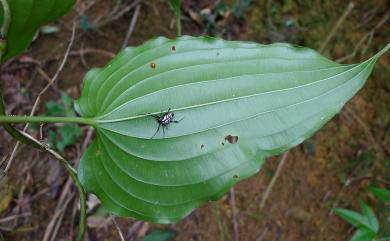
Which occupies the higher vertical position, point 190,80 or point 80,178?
point 190,80

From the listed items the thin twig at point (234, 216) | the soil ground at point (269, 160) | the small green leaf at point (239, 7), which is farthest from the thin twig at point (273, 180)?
the small green leaf at point (239, 7)

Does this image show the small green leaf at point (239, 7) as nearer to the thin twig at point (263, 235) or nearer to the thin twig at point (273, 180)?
the thin twig at point (273, 180)

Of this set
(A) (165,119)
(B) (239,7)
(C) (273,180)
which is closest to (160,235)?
(C) (273,180)

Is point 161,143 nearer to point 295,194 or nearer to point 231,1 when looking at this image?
point 295,194

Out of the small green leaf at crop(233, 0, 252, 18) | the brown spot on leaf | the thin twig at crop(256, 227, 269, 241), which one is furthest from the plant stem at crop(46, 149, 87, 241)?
the small green leaf at crop(233, 0, 252, 18)

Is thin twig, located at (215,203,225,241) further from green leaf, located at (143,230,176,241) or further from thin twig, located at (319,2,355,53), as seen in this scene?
thin twig, located at (319,2,355,53)

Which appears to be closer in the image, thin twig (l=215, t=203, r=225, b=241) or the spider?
the spider

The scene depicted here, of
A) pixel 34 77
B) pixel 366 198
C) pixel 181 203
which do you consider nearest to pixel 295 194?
pixel 366 198

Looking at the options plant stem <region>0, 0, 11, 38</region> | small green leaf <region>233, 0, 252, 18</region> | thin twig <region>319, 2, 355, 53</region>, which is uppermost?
small green leaf <region>233, 0, 252, 18</region>
